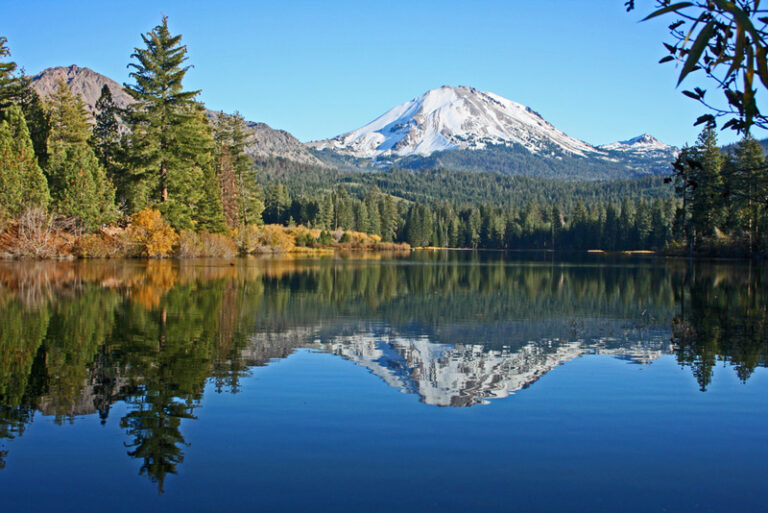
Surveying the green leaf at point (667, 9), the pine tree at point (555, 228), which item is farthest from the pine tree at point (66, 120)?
the pine tree at point (555, 228)

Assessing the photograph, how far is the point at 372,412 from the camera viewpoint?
761 cm

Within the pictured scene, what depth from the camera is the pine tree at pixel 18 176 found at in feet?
118

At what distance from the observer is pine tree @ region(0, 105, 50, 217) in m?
36.0

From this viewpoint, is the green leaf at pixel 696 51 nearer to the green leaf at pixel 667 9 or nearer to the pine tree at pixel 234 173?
the green leaf at pixel 667 9

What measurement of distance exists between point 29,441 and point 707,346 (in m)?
11.7

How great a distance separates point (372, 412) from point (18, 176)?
35820mm

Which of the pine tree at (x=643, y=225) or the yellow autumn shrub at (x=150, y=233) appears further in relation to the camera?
the pine tree at (x=643, y=225)

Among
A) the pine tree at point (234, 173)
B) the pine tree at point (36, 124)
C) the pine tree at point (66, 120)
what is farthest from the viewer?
the pine tree at point (234, 173)

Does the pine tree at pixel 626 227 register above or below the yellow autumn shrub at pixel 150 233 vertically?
above

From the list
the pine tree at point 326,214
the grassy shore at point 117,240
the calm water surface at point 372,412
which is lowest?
the calm water surface at point 372,412

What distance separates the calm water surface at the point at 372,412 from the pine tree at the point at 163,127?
2838 cm

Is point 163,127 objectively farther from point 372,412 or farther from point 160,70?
point 372,412

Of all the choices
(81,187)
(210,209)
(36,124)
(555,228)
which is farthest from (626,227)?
(81,187)

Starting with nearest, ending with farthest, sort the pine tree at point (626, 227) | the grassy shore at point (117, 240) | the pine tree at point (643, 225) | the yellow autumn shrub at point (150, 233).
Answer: the grassy shore at point (117, 240) < the yellow autumn shrub at point (150, 233) < the pine tree at point (643, 225) < the pine tree at point (626, 227)
